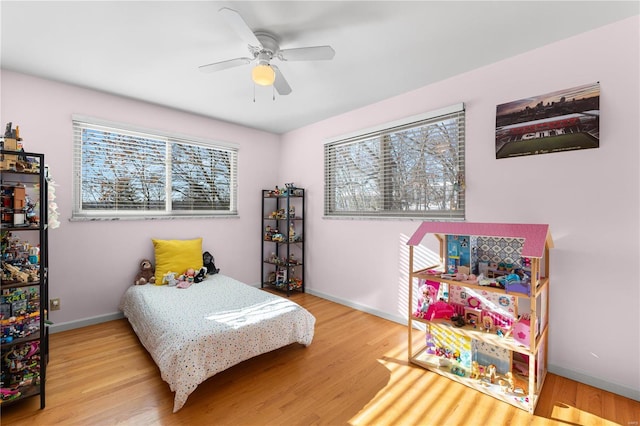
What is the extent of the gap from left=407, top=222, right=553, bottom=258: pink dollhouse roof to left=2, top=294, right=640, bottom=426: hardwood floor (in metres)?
0.98

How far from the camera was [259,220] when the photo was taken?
4336 mm

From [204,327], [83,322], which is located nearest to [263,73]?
[204,327]

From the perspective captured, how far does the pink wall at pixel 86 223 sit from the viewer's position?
2639 millimetres

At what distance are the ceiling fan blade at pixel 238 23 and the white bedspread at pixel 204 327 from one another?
6.36 ft

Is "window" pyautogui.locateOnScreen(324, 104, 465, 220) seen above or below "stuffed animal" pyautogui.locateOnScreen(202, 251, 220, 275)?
above

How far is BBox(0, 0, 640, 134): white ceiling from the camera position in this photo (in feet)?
5.78

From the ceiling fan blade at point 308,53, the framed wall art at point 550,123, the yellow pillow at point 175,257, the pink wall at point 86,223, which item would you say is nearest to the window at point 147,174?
the pink wall at point 86,223

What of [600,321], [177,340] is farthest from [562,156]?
[177,340]

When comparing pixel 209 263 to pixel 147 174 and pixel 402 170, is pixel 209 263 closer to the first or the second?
pixel 147 174

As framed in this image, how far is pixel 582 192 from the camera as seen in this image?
201 centimetres

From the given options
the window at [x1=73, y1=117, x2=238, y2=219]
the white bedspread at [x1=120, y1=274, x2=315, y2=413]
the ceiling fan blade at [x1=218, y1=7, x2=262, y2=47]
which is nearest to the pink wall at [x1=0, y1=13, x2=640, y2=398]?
the window at [x1=73, y1=117, x2=238, y2=219]

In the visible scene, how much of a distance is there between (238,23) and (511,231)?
214cm

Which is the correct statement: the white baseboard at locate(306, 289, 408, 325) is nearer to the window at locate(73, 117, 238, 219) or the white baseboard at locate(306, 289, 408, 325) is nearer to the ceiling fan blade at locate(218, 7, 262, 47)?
the window at locate(73, 117, 238, 219)

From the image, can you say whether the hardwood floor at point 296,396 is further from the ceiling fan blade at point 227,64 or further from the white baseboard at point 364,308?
the ceiling fan blade at point 227,64
